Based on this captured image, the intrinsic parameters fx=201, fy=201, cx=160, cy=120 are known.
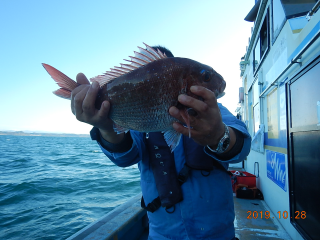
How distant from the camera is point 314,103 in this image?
2.41m

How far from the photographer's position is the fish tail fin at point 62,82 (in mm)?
1591

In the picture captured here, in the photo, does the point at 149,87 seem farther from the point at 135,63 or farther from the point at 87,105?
the point at 87,105

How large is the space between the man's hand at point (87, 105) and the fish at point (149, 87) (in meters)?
0.06

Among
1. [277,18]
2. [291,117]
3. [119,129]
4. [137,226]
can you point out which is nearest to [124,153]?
[119,129]

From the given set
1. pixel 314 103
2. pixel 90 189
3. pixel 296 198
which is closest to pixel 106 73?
pixel 314 103

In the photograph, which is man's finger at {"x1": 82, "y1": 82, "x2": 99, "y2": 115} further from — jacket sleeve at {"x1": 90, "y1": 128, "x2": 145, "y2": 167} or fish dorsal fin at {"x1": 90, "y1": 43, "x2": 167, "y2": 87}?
jacket sleeve at {"x1": 90, "y1": 128, "x2": 145, "y2": 167}

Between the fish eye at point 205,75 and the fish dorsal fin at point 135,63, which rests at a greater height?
the fish dorsal fin at point 135,63

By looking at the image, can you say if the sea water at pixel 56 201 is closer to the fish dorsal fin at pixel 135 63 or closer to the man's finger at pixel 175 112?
the fish dorsal fin at pixel 135 63

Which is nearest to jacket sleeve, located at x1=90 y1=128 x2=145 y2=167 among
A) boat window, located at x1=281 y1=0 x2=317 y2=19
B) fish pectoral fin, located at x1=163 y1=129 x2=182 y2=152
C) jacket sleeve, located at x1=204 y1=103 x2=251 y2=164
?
fish pectoral fin, located at x1=163 y1=129 x2=182 y2=152

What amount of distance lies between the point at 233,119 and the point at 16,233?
27.7 feet

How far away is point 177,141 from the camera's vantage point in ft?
5.14

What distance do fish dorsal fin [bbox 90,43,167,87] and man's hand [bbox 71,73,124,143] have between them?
0.13 meters

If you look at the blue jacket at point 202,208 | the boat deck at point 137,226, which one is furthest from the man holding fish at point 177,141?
the boat deck at point 137,226

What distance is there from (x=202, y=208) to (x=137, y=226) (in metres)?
2.88
